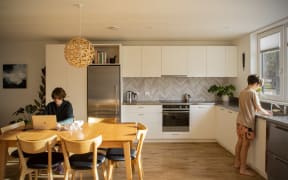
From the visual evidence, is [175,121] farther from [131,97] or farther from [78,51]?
[78,51]

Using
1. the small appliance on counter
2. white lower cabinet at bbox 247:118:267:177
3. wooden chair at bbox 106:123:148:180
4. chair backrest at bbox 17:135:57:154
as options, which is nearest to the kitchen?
the small appliance on counter

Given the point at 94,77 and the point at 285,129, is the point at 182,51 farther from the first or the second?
the point at 285,129

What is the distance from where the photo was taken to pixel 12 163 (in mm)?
4324

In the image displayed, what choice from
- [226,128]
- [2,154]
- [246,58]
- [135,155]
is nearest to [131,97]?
[226,128]

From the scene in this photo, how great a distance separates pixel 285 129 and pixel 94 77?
3784mm

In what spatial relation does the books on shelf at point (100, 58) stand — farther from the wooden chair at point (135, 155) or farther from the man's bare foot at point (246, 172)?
the man's bare foot at point (246, 172)

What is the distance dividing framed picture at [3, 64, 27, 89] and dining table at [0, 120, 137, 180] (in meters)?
3.24

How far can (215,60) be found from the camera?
599 centimetres

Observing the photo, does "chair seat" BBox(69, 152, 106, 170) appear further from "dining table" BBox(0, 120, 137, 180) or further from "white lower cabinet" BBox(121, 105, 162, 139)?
"white lower cabinet" BBox(121, 105, 162, 139)

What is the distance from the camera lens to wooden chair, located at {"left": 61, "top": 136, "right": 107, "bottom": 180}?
106 inches

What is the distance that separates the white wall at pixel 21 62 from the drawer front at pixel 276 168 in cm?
521

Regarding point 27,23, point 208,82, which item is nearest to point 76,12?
point 27,23

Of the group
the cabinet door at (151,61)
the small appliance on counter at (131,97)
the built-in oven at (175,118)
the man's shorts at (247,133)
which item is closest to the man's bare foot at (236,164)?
the man's shorts at (247,133)

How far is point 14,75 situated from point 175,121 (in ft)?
13.0
